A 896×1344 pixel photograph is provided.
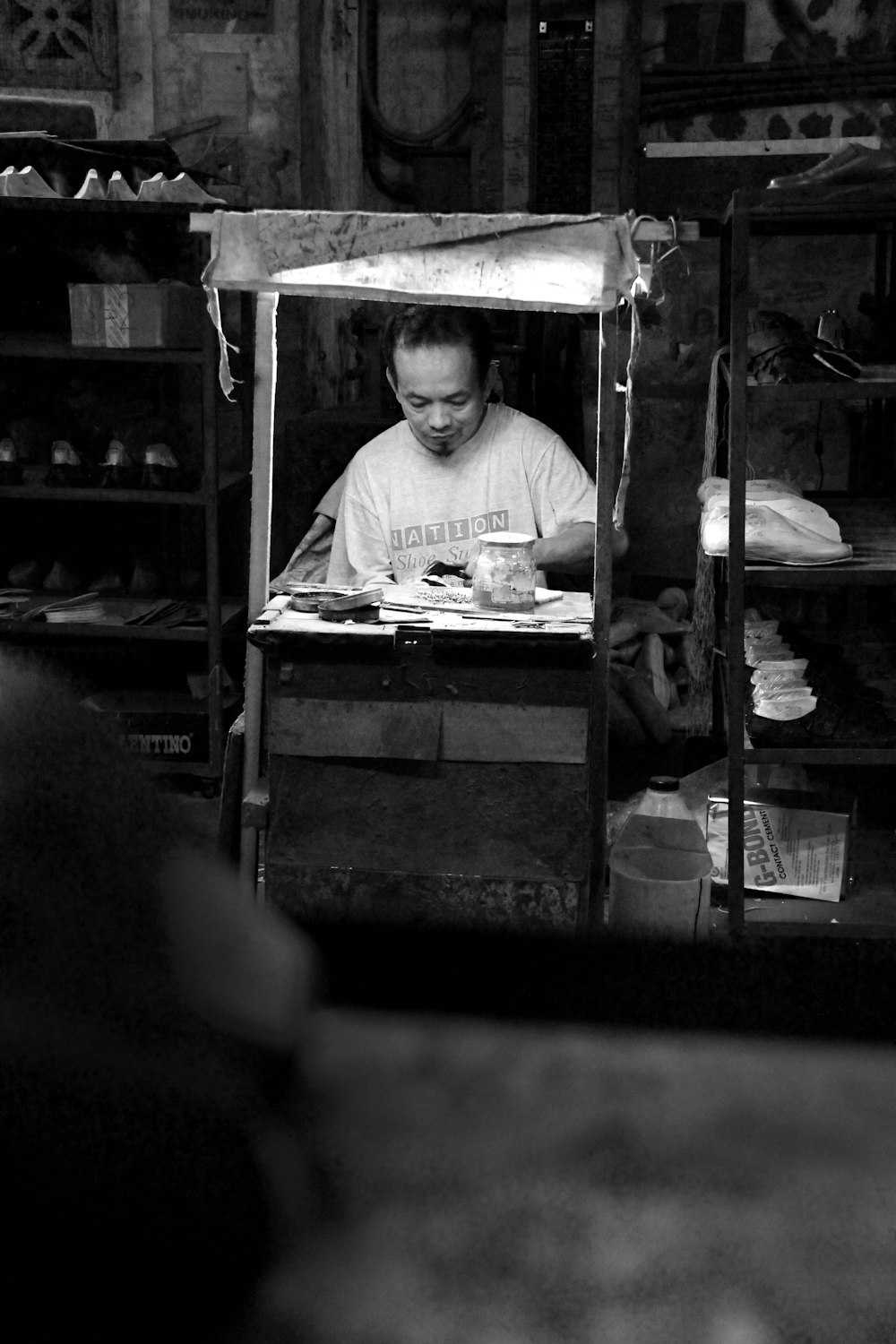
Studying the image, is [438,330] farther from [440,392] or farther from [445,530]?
[445,530]

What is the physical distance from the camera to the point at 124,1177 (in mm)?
990

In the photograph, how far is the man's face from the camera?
356 centimetres

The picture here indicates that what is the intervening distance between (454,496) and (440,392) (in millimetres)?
345

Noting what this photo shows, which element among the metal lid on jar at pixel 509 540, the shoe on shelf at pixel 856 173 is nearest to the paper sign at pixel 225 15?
the shoe on shelf at pixel 856 173

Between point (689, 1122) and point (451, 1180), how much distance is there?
0.70 ft

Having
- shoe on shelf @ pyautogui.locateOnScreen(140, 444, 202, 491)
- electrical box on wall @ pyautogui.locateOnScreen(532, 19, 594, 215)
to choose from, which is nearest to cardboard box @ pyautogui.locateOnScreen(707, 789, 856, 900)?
shoe on shelf @ pyautogui.locateOnScreen(140, 444, 202, 491)

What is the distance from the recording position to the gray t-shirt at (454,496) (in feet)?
12.5

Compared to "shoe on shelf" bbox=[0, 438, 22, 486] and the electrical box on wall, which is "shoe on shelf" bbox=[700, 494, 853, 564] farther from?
the electrical box on wall

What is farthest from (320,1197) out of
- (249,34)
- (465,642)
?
(249,34)

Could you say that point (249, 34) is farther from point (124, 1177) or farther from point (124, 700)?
point (124, 1177)

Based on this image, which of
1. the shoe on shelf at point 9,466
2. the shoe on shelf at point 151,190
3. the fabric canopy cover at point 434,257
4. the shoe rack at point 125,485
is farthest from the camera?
the shoe on shelf at point 9,466

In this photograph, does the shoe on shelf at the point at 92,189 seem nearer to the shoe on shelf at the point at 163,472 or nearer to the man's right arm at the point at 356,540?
the shoe on shelf at the point at 163,472

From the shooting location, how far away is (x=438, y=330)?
3553 millimetres

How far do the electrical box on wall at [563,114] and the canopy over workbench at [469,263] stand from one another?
3.02 meters
